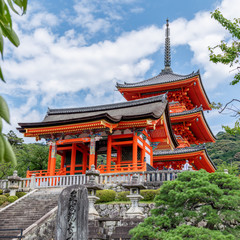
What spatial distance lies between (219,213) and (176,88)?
20.7 meters

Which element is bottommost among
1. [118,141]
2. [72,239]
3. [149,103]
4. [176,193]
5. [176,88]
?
[72,239]

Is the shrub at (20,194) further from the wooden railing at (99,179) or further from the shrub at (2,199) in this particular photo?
the shrub at (2,199)

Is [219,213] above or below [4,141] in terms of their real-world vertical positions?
above

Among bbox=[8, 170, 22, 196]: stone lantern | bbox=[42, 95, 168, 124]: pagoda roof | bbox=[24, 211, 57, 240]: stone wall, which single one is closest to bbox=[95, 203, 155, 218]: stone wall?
bbox=[24, 211, 57, 240]: stone wall

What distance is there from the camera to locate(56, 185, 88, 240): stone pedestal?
23.7ft

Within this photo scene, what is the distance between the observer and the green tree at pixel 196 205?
9656mm

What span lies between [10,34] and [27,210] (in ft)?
50.2

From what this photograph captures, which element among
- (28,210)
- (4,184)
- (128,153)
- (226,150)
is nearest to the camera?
(28,210)

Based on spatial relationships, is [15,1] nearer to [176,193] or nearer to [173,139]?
[176,193]

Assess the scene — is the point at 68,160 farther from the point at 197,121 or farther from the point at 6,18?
the point at 6,18

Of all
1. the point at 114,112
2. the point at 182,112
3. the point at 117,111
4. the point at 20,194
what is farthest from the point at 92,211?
the point at 182,112

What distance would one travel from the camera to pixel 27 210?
15516mm

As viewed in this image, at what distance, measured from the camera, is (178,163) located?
2725cm

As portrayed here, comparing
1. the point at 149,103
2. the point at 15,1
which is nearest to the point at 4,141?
the point at 15,1
